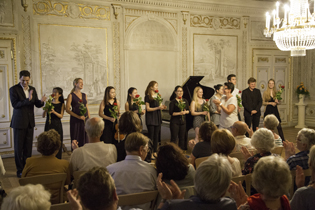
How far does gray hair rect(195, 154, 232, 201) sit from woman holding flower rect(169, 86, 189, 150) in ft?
16.7

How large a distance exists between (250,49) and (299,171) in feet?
27.6

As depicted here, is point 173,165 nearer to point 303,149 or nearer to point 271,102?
point 303,149

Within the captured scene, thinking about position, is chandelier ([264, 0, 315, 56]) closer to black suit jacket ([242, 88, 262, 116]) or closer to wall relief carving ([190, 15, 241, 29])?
black suit jacket ([242, 88, 262, 116])

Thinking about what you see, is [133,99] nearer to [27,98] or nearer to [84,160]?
[27,98]

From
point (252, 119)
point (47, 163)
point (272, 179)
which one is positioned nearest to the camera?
point (272, 179)

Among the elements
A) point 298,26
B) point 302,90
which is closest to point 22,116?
A: point 298,26

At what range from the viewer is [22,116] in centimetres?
552

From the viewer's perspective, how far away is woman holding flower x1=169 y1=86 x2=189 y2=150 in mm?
6980

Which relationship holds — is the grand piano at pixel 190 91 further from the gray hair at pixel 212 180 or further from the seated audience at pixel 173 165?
the gray hair at pixel 212 180

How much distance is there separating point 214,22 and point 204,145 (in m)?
6.97

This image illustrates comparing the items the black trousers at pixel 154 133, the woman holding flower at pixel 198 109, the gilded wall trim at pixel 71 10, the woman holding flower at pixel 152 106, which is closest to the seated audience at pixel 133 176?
the woman holding flower at pixel 152 106

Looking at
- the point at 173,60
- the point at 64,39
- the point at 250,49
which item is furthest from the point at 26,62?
the point at 250,49

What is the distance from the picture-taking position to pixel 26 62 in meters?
7.25

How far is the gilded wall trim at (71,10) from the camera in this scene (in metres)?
7.36
